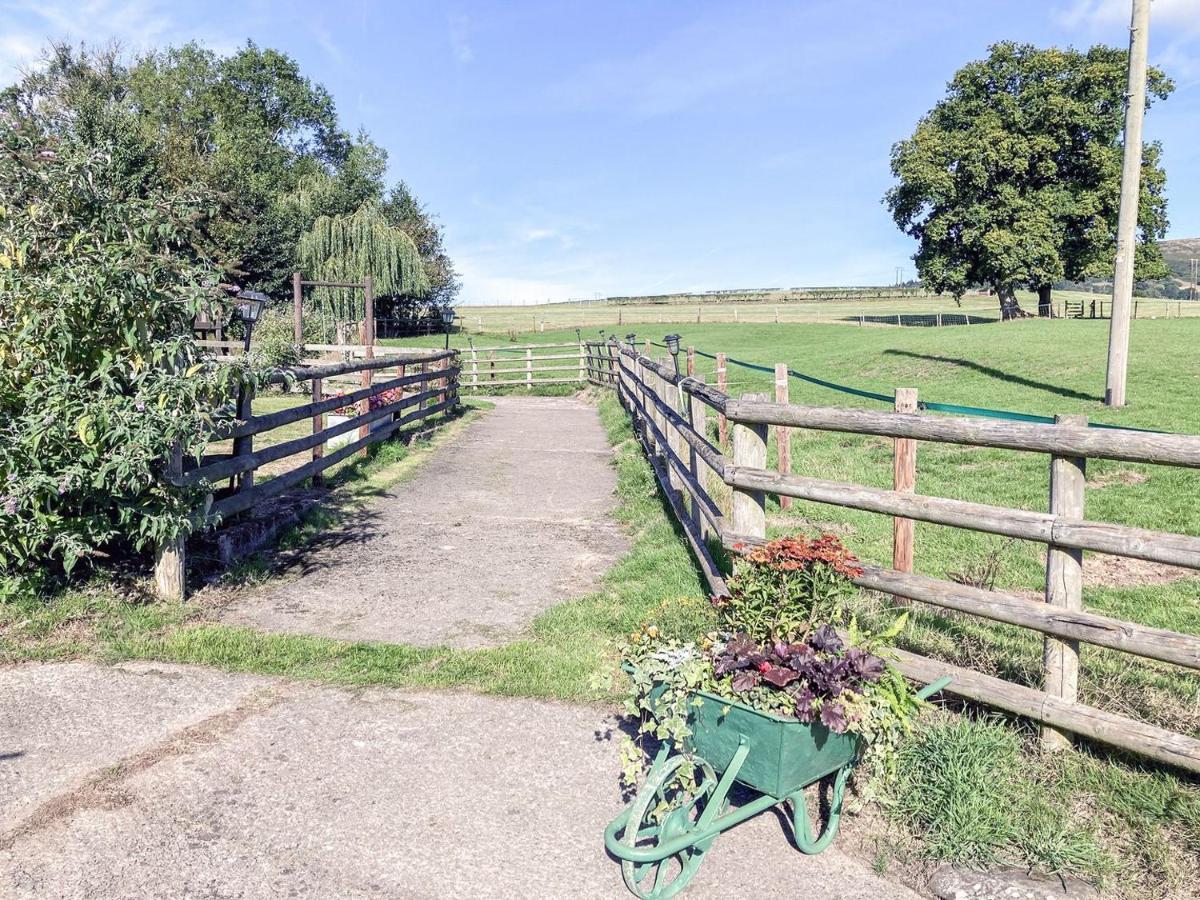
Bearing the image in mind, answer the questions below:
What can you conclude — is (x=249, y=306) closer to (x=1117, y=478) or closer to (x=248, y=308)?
(x=248, y=308)

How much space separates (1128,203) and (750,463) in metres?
11.4

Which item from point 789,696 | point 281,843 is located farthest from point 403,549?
point 789,696

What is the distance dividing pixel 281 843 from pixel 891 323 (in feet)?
180

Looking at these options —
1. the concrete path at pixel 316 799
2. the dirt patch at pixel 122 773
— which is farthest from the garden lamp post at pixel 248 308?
the dirt patch at pixel 122 773

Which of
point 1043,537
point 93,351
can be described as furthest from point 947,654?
point 93,351

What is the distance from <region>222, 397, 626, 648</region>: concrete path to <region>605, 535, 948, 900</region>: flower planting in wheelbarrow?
214 centimetres

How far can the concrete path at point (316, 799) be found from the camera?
2844 millimetres

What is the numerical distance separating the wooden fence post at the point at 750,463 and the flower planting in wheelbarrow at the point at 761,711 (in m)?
1.30

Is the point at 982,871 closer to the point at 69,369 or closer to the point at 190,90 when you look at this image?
the point at 69,369

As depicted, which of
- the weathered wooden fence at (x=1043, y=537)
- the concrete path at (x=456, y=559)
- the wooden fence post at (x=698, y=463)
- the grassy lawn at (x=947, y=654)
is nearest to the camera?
the grassy lawn at (x=947, y=654)

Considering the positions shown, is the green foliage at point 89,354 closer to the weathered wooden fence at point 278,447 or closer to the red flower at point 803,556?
the weathered wooden fence at point 278,447

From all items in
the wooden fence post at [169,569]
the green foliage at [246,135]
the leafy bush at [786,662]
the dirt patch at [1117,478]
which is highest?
the green foliage at [246,135]

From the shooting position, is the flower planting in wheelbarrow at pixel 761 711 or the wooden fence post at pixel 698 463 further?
the wooden fence post at pixel 698 463

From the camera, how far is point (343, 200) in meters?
44.0
